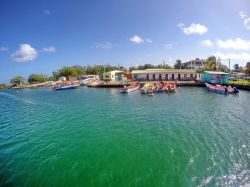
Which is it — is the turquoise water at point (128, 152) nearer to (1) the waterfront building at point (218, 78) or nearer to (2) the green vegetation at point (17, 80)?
(1) the waterfront building at point (218, 78)

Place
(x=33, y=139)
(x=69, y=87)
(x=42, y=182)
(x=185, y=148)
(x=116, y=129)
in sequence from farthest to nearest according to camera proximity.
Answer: (x=69, y=87) < (x=116, y=129) < (x=33, y=139) < (x=185, y=148) < (x=42, y=182)

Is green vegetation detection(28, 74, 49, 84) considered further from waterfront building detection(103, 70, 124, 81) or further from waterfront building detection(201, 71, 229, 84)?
waterfront building detection(201, 71, 229, 84)

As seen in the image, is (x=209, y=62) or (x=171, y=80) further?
(x=209, y=62)

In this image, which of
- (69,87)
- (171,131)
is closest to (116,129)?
(171,131)

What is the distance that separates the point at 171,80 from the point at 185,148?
59.3 meters

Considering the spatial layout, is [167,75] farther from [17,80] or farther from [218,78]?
[17,80]

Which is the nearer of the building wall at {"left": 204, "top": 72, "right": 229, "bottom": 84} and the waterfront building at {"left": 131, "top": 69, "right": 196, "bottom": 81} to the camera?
the building wall at {"left": 204, "top": 72, "right": 229, "bottom": 84}

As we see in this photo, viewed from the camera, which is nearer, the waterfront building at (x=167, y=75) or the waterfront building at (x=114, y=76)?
the waterfront building at (x=167, y=75)

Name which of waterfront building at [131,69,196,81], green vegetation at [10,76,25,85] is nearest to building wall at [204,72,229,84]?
waterfront building at [131,69,196,81]

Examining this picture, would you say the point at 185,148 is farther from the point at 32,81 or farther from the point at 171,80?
the point at 32,81

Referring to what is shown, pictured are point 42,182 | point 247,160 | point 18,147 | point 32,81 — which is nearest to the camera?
point 42,182

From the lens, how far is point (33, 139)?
55.3 feet

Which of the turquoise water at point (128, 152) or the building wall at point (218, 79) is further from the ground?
the building wall at point (218, 79)

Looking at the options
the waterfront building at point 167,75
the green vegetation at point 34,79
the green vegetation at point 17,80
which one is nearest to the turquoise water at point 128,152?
the waterfront building at point 167,75
